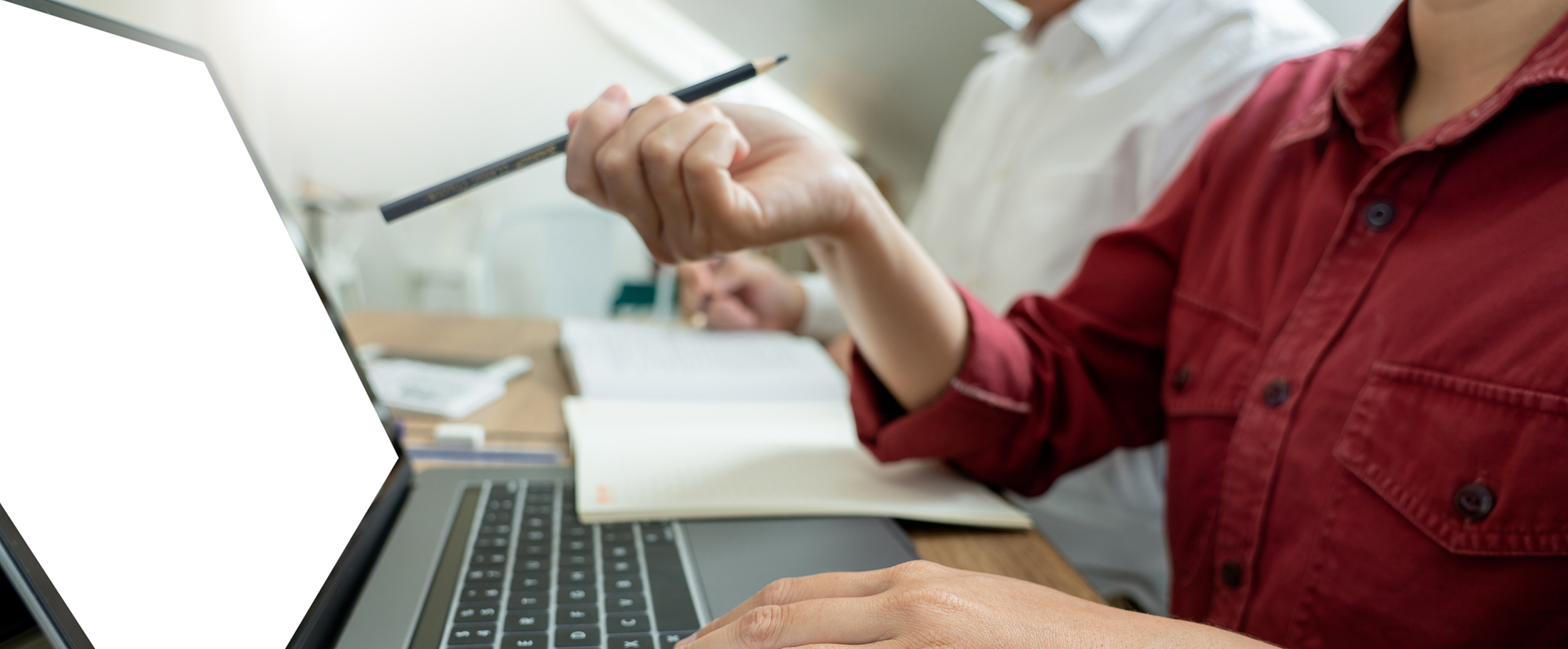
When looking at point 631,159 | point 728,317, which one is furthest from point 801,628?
point 728,317

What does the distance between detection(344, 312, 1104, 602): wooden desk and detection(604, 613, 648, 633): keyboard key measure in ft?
0.47

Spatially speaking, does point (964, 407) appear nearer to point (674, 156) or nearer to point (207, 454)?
point (674, 156)

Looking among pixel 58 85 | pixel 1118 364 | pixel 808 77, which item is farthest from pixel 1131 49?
pixel 808 77

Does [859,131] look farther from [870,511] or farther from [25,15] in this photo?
[25,15]

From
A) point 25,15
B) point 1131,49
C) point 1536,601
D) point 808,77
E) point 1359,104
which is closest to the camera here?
point 25,15

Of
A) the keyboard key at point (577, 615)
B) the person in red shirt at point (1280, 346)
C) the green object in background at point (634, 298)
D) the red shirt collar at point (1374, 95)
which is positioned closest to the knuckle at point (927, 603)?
the person in red shirt at point (1280, 346)

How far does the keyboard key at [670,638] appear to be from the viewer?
10.3 inches

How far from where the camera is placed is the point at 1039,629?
9.4 inches

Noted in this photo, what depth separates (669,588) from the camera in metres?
0.30

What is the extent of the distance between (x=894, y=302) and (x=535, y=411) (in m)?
0.28

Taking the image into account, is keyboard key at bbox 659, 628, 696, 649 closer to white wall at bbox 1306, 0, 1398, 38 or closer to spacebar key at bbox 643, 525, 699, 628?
spacebar key at bbox 643, 525, 699, 628

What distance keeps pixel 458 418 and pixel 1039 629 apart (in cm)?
43

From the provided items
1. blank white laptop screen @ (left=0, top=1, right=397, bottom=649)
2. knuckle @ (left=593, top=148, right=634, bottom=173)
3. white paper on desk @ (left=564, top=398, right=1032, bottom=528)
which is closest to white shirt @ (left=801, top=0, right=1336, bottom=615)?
white paper on desk @ (left=564, top=398, right=1032, bottom=528)

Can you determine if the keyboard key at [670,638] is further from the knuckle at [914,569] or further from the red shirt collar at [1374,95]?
the red shirt collar at [1374,95]
